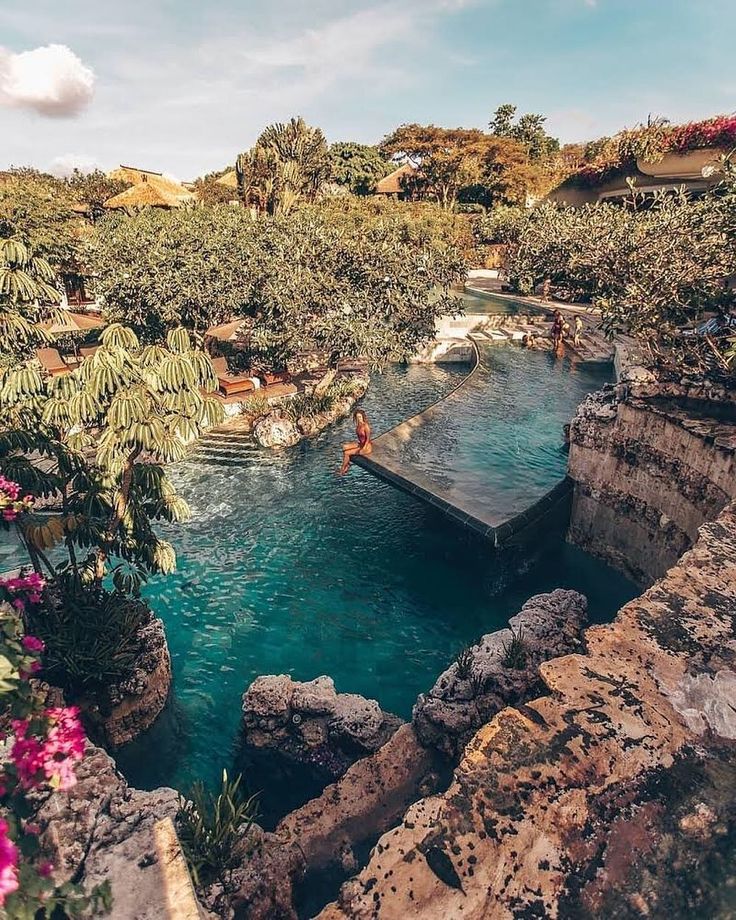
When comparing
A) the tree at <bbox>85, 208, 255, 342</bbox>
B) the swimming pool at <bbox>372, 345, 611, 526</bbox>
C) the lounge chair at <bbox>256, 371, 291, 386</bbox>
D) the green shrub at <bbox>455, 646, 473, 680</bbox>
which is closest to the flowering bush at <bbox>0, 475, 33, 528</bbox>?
the green shrub at <bbox>455, 646, 473, 680</bbox>

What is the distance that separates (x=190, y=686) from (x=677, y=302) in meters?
17.4

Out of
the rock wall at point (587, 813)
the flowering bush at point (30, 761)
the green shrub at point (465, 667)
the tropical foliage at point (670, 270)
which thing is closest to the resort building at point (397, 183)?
the tropical foliage at point (670, 270)

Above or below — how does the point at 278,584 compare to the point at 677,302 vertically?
below

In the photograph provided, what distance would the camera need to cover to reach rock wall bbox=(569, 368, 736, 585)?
13.6 meters

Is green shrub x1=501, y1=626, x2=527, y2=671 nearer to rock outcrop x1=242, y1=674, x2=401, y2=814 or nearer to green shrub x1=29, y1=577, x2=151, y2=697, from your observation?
rock outcrop x1=242, y1=674, x2=401, y2=814

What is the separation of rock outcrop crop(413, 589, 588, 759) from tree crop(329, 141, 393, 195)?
3371 inches

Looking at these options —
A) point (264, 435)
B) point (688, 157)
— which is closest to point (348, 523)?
point (264, 435)

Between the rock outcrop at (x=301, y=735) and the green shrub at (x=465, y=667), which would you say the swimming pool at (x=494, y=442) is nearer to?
the green shrub at (x=465, y=667)

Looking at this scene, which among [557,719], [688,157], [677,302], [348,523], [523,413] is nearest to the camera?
[557,719]

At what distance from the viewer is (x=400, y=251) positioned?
2558 cm

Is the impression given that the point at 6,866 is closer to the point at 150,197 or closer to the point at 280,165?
the point at 150,197

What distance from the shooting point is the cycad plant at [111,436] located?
376 inches

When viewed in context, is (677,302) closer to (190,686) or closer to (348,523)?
(348,523)

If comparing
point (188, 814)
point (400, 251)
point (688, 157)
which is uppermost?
point (688, 157)
